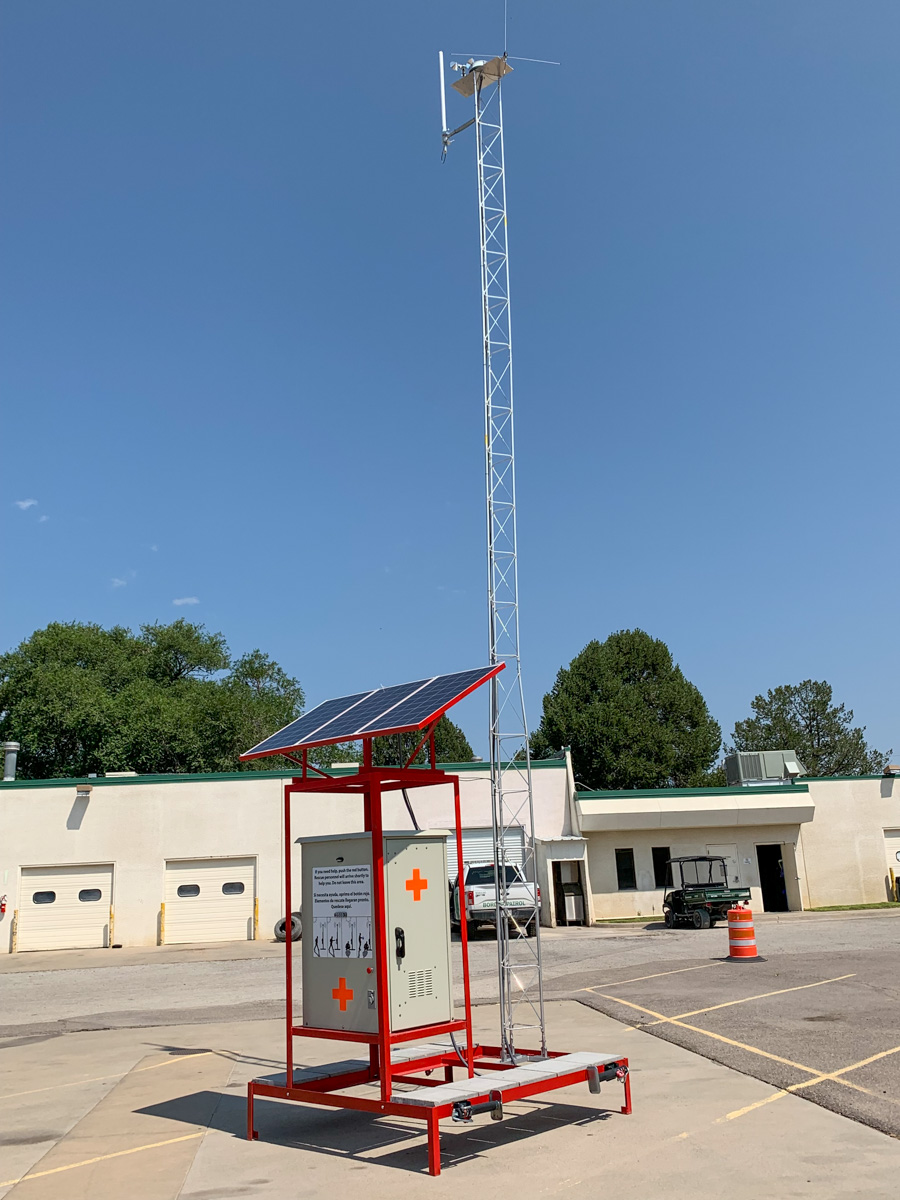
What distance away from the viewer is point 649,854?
1297 inches

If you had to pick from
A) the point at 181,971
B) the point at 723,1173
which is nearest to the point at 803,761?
the point at 181,971

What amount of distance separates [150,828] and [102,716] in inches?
995

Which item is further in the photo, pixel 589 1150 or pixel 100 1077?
pixel 100 1077

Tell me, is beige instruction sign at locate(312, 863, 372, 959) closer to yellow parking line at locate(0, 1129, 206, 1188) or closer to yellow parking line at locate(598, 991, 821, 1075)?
yellow parking line at locate(0, 1129, 206, 1188)

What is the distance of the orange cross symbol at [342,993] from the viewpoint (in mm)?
8102

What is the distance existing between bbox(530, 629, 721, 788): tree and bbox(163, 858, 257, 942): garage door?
25.8 metres

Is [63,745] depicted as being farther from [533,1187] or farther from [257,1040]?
[533,1187]

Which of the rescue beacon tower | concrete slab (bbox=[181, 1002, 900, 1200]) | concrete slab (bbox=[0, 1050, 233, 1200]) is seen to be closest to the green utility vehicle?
concrete slab (bbox=[181, 1002, 900, 1200])

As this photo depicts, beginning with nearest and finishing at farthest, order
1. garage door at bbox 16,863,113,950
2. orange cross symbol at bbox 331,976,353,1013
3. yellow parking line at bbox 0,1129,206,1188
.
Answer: yellow parking line at bbox 0,1129,206,1188, orange cross symbol at bbox 331,976,353,1013, garage door at bbox 16,863,113,950

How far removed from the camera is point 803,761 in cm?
6925

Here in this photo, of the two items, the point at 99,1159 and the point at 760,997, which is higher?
the point at 99,1159

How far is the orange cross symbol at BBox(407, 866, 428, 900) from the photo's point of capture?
8.30 m

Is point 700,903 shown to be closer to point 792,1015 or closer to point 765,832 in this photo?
point 765,832

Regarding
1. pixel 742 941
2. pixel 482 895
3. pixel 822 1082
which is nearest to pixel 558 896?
pixel 482 895
